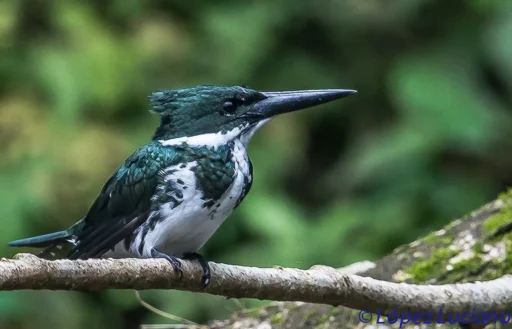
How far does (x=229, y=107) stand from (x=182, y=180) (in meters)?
0.31

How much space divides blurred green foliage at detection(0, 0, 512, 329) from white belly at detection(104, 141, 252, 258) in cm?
159

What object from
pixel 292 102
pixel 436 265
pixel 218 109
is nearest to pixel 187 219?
pixel 218 109

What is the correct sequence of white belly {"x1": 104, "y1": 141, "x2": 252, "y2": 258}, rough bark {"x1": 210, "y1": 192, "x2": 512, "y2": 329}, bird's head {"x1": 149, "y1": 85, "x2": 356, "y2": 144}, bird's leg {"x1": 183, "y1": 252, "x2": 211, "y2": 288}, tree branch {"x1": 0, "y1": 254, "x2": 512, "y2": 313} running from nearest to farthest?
tree branch {"x1": 0, "y1": 254, "x2": 512, "y2": 313} < bird's leg {"x1": 183, "y1": 252, "x2": 211, "y2": 288} < white belly {"x1": 104, "y1": 141, "x2": 252, "y2": 258} < bird's head {"x1": 149, "y1": 85, "x2": 356, "y2": 144} < rough bark {"x1": 210, "y1": 192, "x2": 512, "y2": 329}

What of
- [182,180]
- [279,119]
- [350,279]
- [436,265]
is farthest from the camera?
[279,119]

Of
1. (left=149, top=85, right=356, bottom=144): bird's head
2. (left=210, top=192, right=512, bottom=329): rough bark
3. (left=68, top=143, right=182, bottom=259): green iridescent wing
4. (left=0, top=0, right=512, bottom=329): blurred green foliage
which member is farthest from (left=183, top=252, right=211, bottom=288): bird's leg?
(left=0, top=0, right=512, bottom=329): blurred green foliage

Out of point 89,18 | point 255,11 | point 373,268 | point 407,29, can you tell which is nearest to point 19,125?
point 89,18

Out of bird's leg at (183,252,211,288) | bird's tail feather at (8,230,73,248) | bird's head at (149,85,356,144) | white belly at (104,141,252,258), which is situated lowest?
bird's tail feather at (8,230,73,248)

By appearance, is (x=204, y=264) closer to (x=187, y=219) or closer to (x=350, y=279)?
(x=187, y=219)

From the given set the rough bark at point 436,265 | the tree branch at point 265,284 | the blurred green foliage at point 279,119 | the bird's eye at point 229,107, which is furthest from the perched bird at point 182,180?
the blurred green foliage at point 279,119

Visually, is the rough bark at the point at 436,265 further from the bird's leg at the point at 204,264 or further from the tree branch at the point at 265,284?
the bird's leg at the point at 204,264

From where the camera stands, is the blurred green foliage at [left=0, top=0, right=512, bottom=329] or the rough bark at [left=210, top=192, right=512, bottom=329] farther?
the blurred green foliage at [left=0, top=0, right=512, bottom=329]

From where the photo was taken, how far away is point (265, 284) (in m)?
2.27

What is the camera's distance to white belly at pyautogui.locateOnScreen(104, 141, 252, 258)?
2.45 m

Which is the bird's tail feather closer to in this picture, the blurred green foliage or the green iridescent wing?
the green iridescent wing
